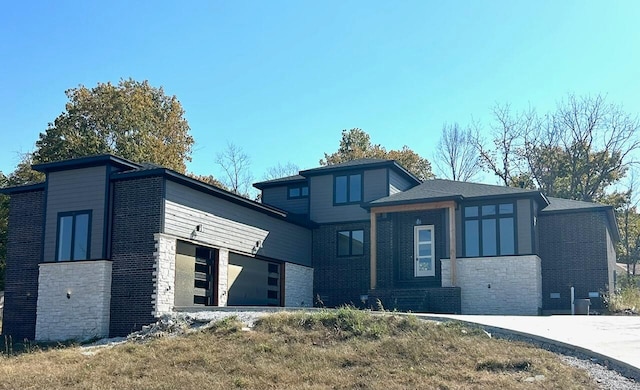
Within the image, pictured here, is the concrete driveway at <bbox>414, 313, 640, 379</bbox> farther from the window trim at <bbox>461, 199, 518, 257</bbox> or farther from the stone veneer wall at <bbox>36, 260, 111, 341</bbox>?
the stone veneer wall at <bbox>36, 260, 111, 341</bbox>

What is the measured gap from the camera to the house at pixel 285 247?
1952cm

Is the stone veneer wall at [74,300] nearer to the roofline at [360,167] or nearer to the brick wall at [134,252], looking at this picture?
the brick wall at [134,252]

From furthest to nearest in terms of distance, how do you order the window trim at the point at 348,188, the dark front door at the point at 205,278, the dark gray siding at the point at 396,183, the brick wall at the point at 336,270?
the window trim at the point at 348,188 < the dark gray siding at the point at 396,183 < the brick wall at the point at 336,270 < the dark front door at the point at 205,278

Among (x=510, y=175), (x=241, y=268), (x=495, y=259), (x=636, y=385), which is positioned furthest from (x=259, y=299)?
(x=510, y=175)

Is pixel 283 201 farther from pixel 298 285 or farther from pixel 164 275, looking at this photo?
pixel 164 275

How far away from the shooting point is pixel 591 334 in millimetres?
15141

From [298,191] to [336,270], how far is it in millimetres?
4122

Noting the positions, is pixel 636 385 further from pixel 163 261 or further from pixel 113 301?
pixel 113 301

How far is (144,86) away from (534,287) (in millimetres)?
26708

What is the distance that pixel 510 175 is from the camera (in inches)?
1763

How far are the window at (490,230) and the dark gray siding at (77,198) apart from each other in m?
11.6

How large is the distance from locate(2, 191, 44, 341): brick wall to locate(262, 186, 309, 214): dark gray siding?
10033mm

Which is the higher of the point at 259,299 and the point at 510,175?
the point at 510,175

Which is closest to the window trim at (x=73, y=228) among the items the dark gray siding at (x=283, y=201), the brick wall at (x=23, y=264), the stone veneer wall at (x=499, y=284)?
the brick wall at (x=23, y=264)
